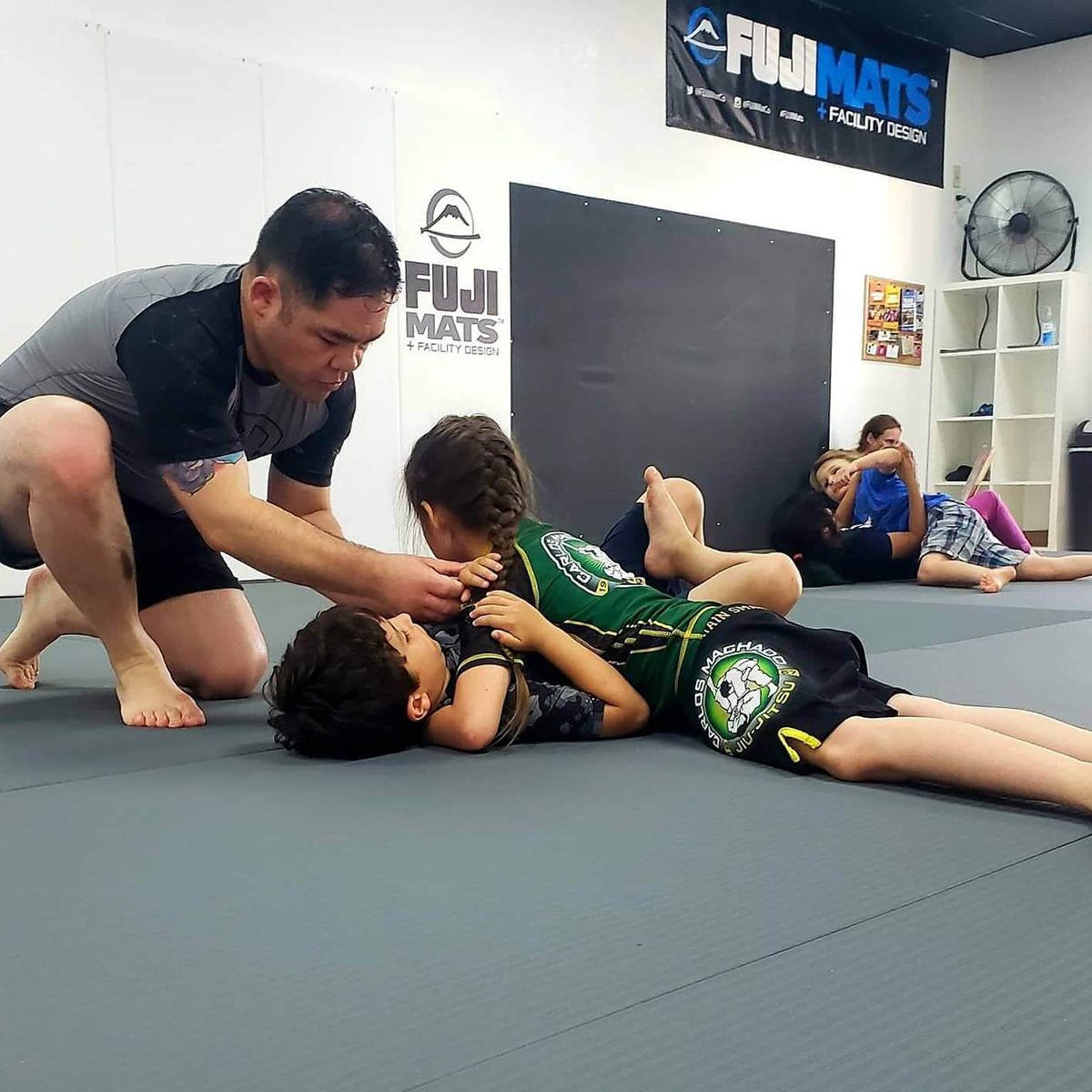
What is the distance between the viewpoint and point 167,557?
6.24 ft

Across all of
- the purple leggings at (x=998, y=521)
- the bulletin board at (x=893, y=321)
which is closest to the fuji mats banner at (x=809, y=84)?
the bulletin board at (x=893, y=321)

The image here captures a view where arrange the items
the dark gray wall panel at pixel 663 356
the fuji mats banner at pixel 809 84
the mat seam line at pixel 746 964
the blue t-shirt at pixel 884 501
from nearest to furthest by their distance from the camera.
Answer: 1. the mat seam line at pixel 746 964
2. the blue t-shirt at pixel 884 501
3. the dark gray wall panel at pixel 663 356
4. the fuji mats banner at pixel 809 84

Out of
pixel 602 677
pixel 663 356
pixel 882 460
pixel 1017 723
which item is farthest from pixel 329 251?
pixel 663 356

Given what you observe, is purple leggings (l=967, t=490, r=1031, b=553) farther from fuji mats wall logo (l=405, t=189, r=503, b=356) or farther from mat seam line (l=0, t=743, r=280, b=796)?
mat seam line (l=0, t=743, r=280, b=796)

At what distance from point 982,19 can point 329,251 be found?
5.52 meters

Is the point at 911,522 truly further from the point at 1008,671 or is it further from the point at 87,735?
the point at 87,735

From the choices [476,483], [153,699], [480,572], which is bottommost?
[153,699]

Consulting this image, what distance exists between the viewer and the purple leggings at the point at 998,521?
4164 mm

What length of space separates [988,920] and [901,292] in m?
5.68

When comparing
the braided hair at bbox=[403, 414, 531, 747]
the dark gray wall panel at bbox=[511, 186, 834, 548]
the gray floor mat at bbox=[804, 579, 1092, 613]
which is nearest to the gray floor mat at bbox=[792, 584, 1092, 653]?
the gray floor mat at bbox=[804, 579, 1092, 613]

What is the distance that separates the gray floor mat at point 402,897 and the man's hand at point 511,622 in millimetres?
157

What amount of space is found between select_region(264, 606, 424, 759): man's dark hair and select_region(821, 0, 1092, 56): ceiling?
533 cm

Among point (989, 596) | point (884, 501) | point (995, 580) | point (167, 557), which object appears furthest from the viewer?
point (884, 501)

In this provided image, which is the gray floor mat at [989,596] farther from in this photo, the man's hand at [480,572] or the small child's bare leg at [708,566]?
the man's hand at [480,572]
